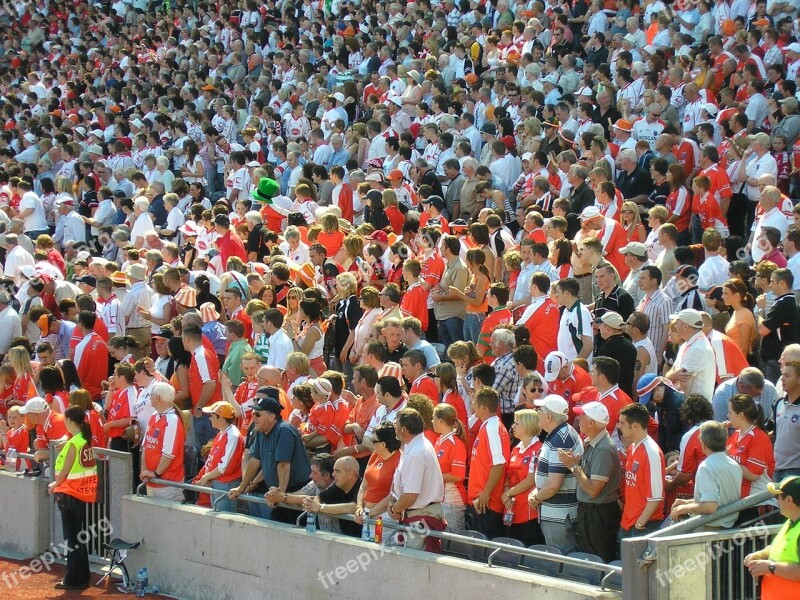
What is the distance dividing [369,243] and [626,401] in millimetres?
5304

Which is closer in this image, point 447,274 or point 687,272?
point 687,272

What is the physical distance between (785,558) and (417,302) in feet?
20.9

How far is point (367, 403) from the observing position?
33.6 ft

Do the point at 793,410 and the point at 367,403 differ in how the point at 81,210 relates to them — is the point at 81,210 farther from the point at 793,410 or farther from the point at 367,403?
the point at 793,410

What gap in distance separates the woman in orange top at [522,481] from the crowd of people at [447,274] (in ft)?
0.07

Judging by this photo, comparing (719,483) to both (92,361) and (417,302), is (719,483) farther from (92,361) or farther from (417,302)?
(92,361)

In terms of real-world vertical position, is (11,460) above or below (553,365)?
below

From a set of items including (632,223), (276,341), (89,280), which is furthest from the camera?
(89,280)

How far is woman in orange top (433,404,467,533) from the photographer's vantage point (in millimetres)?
9180

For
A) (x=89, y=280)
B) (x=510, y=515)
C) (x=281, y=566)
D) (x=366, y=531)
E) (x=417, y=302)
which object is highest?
(x=89, y=280)

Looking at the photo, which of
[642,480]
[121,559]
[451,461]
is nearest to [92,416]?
[121,559]

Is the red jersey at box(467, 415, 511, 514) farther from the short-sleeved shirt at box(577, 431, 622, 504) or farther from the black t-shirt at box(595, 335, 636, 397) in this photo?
the black t-shirt at box(595, 335, 636, 397)

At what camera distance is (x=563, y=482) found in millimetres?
8555

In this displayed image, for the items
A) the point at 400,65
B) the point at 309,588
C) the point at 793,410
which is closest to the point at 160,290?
the point at 309,588
